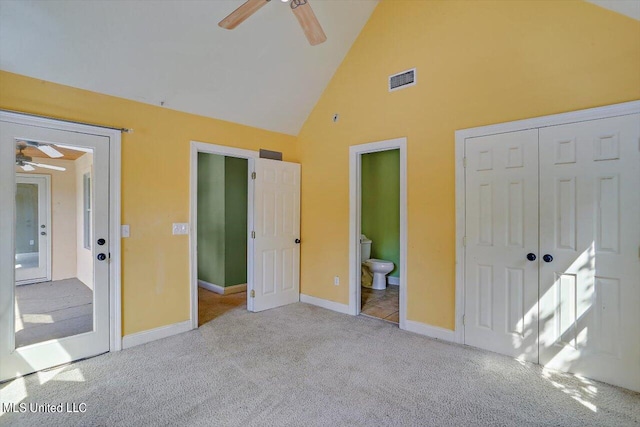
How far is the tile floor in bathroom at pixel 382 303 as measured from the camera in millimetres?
3980

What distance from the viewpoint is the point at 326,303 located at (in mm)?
4277

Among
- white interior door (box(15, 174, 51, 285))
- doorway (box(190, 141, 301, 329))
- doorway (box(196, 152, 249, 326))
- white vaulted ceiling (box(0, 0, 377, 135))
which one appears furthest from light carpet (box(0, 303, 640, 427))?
white vaulted ceiling (box(0, 0, 377, 135))

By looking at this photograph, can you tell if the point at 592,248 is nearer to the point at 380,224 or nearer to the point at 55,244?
the point at 380,224

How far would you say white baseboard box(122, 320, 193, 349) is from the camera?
306cm

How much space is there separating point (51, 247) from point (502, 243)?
414 cm

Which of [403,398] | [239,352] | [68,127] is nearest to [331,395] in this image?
[403,398]

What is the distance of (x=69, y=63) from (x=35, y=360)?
2.51 metres

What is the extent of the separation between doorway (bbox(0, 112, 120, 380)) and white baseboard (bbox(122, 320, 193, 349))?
0.11m

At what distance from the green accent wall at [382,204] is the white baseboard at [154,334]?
3.60 meters

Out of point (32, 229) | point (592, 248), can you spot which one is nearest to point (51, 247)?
point (32, 229)

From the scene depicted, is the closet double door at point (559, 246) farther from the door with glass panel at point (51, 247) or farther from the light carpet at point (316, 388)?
the door with glass panel at point (51, 247)

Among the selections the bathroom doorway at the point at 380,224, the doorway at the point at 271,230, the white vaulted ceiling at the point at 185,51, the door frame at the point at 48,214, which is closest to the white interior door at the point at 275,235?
the doorway at the point at 271,230

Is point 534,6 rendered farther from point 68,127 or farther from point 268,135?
point 68,127

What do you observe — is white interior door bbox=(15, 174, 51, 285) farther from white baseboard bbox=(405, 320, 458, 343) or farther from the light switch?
white baseboard bbox=(405, 320, 458, 343)
